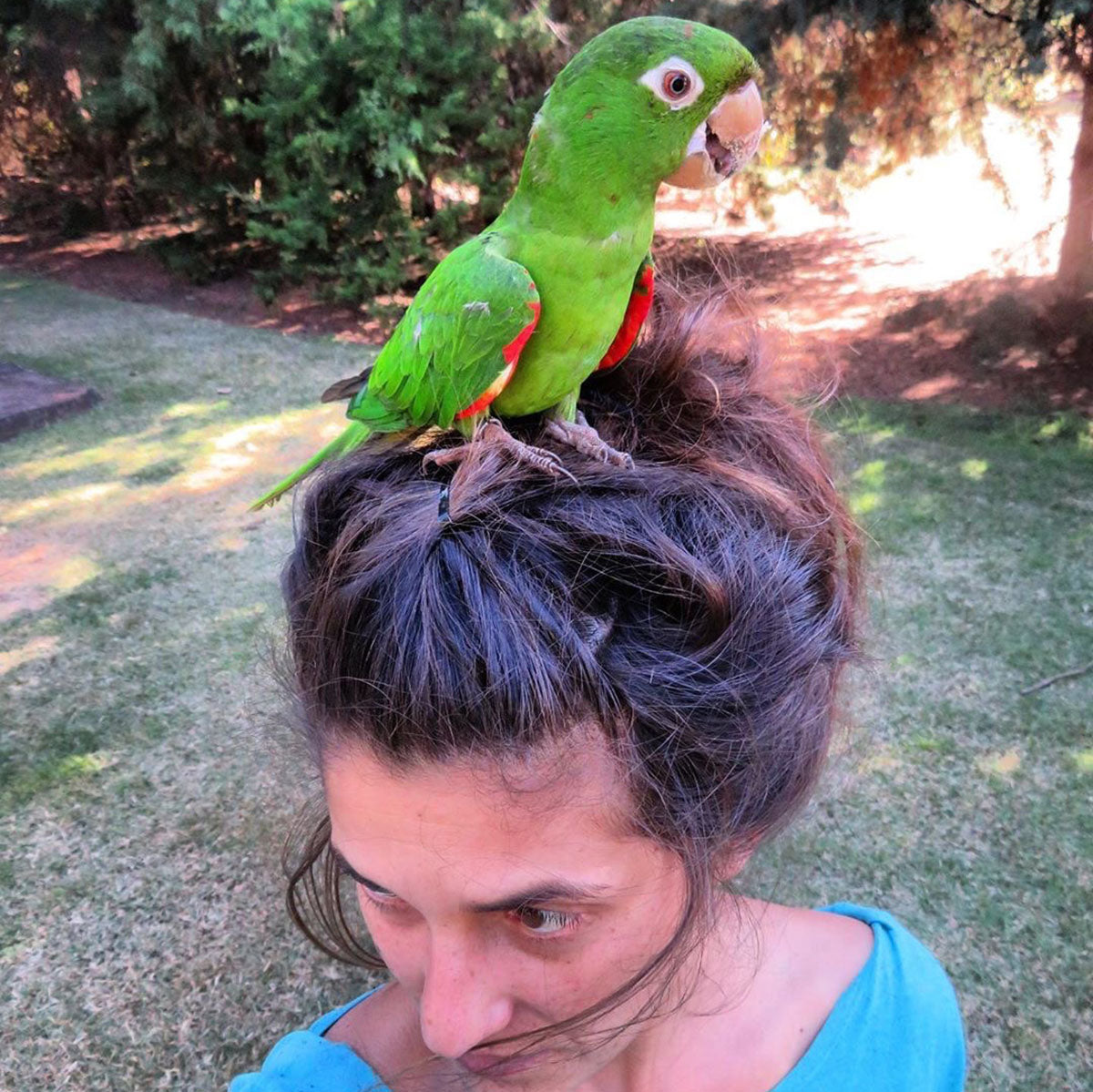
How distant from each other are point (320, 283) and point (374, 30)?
214cm

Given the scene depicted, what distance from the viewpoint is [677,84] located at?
3.31 feet

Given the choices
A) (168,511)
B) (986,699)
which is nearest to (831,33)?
(986,699)

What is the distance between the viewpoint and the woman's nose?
0.83m

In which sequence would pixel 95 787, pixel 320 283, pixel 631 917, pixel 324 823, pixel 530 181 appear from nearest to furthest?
pixel 631 917
pixel 530 181
pixel 324 823
pixel 95 787
pixel 320 283

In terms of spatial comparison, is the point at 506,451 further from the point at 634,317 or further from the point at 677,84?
the point at 677,84

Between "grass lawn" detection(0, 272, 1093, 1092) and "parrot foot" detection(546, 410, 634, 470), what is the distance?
677 mm

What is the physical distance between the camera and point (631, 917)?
859 millimetres

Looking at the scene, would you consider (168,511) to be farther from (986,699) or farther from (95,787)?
(986,699)

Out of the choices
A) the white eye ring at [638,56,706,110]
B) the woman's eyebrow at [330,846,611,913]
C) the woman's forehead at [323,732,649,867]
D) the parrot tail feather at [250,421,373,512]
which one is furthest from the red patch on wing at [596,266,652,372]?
the woman's eyebrow at [330,846,611,913]

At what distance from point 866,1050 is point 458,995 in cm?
59

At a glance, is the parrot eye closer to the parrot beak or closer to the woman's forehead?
the parrot beak

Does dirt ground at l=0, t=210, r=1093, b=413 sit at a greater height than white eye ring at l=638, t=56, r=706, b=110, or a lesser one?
lesser

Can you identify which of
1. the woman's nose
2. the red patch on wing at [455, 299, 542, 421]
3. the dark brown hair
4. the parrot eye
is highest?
the parrot eye

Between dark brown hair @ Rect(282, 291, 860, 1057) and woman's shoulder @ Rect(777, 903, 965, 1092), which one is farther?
woman's shoulder @ Rect(777, 903, 965, 1092)
